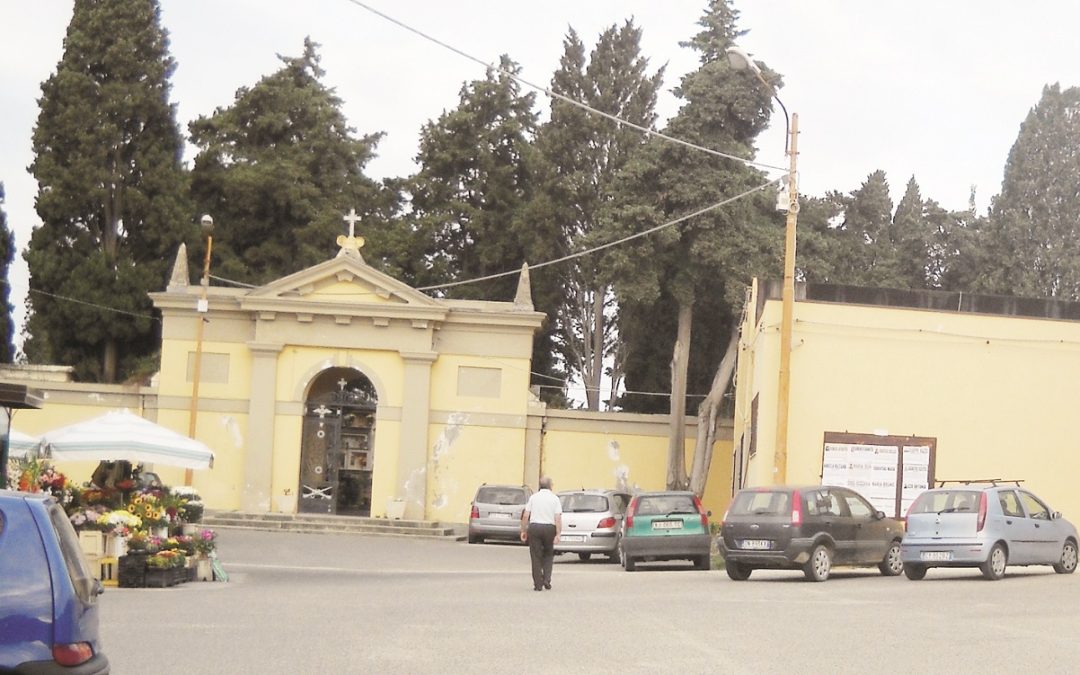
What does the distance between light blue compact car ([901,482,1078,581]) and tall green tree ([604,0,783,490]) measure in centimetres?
2505

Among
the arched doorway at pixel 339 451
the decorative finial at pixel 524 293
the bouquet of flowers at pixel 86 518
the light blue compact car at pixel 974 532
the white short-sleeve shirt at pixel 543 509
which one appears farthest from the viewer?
the decorative finial at pixel 524 293

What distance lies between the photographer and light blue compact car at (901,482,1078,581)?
23.2m

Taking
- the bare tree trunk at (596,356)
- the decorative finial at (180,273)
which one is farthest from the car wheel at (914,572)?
the bare tree trunk at (596,356)

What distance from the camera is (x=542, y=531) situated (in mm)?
22094

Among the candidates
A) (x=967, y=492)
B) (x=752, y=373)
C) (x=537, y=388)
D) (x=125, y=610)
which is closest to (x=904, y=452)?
(x=752, y=373)

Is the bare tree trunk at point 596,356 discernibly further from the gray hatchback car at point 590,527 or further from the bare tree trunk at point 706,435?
the gray hatchback car at point 590,527

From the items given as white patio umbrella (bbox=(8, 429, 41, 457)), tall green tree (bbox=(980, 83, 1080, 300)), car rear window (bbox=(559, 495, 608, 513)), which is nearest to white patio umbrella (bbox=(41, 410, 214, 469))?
white patio umbrella (bbox=(8, 429, 41, 457))

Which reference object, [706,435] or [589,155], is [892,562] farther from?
[589,155]

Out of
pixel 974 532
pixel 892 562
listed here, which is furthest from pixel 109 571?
pixel 974 532

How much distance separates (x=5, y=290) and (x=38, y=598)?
52837 mm

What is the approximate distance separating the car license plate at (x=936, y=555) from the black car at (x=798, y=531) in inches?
41.0

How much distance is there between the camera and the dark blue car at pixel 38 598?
7699 mm

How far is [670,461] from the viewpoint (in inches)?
1897

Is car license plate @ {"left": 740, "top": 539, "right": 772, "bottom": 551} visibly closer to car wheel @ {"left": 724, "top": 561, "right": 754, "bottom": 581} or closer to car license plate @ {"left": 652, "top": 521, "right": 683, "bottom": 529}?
car wheel @ {"left": 724, "top": 561, "right": 754, "bottom": 581}
